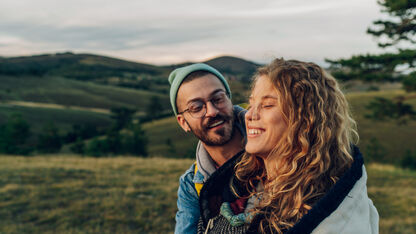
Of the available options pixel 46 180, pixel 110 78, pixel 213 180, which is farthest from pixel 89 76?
pixel 213 180

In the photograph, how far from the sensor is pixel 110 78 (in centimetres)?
13000

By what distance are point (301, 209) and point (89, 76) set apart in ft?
460

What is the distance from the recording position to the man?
7.71 feet

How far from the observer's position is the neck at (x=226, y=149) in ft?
8.30

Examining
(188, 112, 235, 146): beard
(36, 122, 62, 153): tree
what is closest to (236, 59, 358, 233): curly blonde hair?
(188, 112, 235, 146): beard

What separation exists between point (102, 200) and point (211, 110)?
19.6 ft

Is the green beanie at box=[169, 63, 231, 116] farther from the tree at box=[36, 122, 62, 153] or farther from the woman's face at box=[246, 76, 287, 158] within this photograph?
the tree at box=[36, 122, 62, 153]

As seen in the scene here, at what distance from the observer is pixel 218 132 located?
248cm

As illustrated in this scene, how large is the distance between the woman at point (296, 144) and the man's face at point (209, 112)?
568 mm

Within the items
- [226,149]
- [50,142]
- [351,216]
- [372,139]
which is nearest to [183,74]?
[226,149]

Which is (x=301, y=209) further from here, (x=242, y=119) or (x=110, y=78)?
(x=110, y=78)

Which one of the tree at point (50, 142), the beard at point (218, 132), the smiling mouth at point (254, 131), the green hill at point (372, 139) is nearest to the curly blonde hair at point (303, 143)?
the smiling mouth at point (254, 131)

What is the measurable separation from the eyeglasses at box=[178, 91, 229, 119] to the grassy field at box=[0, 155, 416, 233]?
13.8ft

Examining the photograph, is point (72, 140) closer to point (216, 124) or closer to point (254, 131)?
point (216, 124)
